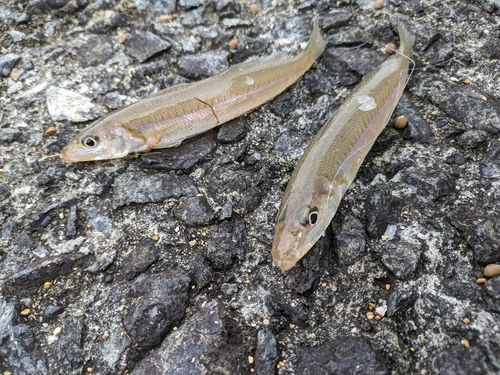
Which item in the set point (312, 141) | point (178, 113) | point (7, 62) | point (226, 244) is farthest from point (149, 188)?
point (7, 62)

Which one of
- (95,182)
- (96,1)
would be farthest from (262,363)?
(96,1)

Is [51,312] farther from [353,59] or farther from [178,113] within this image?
[353,59]

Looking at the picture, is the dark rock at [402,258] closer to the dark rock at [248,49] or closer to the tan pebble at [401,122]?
the tan pebble at [401,122]

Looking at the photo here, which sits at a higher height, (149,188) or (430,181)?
(430,181)

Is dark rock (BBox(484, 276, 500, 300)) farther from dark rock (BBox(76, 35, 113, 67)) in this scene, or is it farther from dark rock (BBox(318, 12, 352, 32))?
dark rock (BBox(76, 35, 113, 67))

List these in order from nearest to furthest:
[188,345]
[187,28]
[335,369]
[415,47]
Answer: [335,369] → [188,345] → [415,47] → [187,28]

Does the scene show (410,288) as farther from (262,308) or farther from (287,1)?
(287,1)
